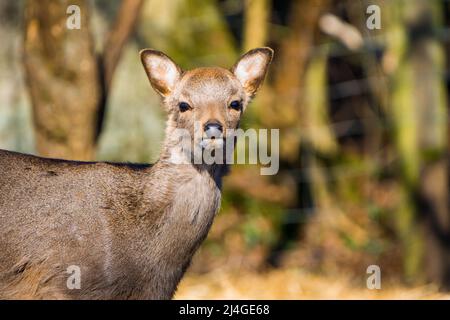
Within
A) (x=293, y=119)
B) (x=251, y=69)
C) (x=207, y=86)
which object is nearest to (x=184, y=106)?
(x=207, y=86)

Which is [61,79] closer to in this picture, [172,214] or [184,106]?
[184,106]

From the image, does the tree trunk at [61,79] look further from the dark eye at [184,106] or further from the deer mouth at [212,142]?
the deer mouth at [212,142]

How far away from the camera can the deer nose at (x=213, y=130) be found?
546cm

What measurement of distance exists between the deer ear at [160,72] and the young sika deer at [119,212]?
9cm

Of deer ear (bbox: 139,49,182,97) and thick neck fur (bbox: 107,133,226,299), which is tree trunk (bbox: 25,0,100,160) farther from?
thick neck fur (bbox: 107,133,226,299)

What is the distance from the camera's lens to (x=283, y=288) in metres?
8.95

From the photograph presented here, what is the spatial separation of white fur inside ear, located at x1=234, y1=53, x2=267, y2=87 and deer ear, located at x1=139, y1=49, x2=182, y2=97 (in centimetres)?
38

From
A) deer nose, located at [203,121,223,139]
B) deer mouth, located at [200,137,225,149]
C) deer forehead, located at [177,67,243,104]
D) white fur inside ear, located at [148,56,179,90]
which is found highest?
white fur inside ear, located at [148,56,179,90]

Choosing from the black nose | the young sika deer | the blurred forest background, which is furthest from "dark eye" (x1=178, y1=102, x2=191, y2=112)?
the blurred forest background

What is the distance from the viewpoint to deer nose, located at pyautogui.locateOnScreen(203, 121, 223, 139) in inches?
215

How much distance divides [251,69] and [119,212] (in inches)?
50.0

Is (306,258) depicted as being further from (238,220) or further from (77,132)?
(77,132)

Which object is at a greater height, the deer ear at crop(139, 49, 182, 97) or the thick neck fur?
the deer ear at crop(139, 49, 182, 97)

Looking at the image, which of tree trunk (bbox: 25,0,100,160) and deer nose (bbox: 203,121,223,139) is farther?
tree trunk (bbox: 25,0,100,160)
